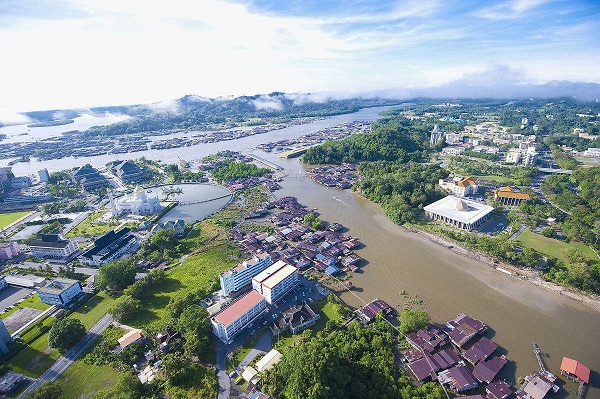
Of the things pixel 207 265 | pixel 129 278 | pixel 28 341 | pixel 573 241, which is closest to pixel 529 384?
pixel 573 241

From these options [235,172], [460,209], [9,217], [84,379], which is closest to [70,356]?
[84,379]

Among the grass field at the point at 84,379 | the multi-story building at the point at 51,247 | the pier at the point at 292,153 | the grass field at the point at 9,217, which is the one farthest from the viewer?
the pier at the point at 292,153

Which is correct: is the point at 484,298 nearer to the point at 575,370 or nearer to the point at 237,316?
the point at 575,370

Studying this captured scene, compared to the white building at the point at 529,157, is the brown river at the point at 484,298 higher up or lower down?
lower down

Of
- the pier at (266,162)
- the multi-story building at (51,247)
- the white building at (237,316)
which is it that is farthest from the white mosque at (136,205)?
the white building at (237,316)

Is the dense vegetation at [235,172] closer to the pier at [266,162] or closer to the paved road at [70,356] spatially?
the pier at [266,162]

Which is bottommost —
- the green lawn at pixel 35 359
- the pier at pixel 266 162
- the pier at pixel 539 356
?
the pier at pixel 539 356
